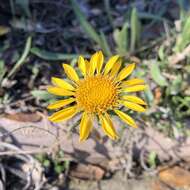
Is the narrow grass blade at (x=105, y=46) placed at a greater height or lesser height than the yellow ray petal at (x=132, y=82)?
greater

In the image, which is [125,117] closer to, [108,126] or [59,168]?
[108,126]

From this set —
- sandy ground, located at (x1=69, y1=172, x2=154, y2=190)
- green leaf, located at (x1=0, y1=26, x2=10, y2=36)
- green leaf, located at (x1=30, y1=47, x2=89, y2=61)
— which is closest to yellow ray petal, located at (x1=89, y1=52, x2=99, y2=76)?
green leaf, located at (x1=30, y1=47, x2=89, y2=61)

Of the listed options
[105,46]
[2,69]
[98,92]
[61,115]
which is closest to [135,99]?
[98,92]

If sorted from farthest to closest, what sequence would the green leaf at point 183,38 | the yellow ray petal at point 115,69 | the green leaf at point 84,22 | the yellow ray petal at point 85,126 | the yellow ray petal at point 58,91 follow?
1. the green leaf at point 84,22
2. the green leaf at point 183,38
3. the yellow ray petal at point 115,69
4. the yellow ray petal at point 58,91
5. the yellow ray petal at point 85,126

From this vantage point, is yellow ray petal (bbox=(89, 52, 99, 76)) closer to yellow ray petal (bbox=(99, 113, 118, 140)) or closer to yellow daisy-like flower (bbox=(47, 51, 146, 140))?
yellow daisy-like flower (bbox=(47, 51, 146, 140))

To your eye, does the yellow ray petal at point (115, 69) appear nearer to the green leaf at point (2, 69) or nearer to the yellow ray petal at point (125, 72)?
Result: the yellow ray petal at point (125, 72)

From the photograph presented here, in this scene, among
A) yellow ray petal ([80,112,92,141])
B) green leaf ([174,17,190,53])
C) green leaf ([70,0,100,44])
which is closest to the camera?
yellow ray petal ([80,112,92,141])

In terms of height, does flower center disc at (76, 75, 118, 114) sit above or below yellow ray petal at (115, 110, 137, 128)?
above

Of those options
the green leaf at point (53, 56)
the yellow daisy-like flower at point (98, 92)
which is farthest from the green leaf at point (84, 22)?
the yellow daisy-like flower at point (98, 92)
